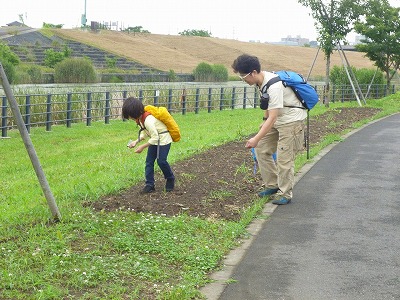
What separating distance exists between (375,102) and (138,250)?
25.7 metres

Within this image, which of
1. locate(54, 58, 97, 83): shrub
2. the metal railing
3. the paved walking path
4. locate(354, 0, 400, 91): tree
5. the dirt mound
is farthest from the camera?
locate(54, 58, 97, 83): shrub

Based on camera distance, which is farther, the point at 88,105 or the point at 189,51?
the point at 189,51

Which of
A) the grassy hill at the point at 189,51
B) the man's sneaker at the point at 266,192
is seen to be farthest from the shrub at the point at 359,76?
the man's sneaker at the point at 266,192

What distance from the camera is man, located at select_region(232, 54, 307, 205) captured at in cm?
846

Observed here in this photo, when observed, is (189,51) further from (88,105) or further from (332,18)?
(88,105)

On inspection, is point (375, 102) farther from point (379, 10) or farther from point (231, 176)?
Answer: point (231, 176)

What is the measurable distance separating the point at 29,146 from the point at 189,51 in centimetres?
7231

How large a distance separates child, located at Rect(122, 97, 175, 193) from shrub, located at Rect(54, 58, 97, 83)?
113 feet

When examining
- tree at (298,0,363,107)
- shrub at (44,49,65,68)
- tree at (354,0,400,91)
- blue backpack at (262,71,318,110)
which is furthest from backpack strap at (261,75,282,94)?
shrub at (44,49,65,68)

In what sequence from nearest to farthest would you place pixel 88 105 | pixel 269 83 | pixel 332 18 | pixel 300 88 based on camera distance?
1. pixel 269 83
2. pixel 300 88
3. pixel 88 105
4. pixel 332 18

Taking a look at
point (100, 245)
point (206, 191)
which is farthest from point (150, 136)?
point (100, 245)

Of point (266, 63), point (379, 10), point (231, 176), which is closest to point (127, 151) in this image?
point (231, 176)

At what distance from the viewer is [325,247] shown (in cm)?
727

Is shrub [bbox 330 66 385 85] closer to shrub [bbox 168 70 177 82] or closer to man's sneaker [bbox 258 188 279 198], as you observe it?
shrub [bbox 168 70 177 82]
